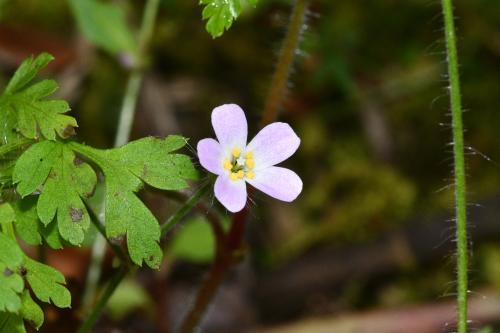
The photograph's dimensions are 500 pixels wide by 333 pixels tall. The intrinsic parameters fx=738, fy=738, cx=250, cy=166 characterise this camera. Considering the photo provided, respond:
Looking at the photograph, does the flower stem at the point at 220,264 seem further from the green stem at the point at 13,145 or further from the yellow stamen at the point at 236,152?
the green stem at the point at 13,145

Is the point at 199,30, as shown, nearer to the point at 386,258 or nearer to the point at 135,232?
the point at 386,258

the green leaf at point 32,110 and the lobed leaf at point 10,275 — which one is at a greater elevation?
the green leaf at point 32,110

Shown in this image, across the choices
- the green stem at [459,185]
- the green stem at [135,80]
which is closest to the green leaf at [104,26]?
the green stem at [135,80]

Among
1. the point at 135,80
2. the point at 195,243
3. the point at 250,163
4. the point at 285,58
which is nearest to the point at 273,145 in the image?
the point at 250,163

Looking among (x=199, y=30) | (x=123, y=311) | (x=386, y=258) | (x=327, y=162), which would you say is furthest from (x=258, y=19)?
(x=123, y=311)

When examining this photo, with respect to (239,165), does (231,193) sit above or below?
below

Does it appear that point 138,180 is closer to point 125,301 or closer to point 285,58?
point 285,58
